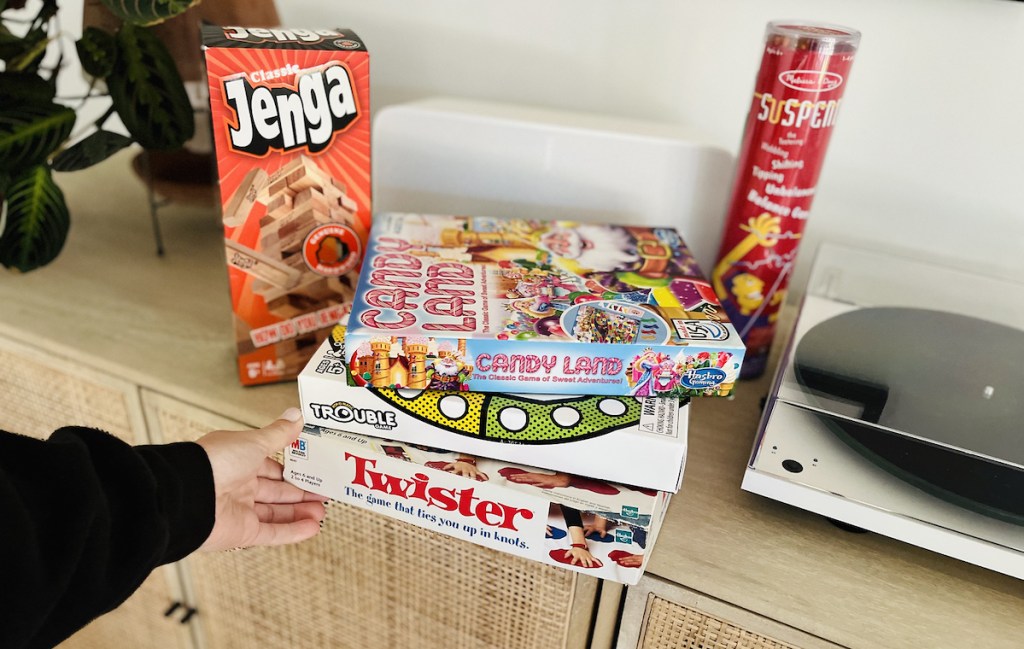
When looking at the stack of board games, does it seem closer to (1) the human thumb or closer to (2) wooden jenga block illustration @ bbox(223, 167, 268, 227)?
(1) the human thumb

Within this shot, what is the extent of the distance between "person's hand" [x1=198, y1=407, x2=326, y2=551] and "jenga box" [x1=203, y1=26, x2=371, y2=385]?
4.4 inches

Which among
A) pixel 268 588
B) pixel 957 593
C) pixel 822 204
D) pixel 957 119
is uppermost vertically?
pixel 957 119

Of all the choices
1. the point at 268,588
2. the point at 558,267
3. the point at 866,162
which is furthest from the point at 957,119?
the point at 268,588

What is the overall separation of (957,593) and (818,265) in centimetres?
41

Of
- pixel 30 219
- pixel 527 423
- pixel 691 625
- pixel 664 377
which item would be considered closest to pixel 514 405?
pixel 527 423

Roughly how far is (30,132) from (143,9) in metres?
0.17

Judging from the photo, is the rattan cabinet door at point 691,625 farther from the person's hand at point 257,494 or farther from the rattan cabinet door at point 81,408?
the rattan cabinet door at point 81,408

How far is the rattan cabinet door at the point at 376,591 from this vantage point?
631 mm

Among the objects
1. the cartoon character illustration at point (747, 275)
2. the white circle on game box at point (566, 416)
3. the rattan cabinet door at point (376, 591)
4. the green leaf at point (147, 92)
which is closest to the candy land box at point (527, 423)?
the white circle on game box at point (566, 416)

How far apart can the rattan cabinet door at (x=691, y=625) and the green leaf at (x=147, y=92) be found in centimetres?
62

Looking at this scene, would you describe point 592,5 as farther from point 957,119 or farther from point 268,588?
point 268,588

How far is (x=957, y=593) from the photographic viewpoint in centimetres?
56

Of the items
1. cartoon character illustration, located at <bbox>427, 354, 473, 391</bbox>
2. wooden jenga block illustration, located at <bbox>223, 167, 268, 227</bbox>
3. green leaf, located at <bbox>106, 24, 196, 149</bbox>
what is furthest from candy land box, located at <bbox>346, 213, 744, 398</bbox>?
green leaf, located at <bbox>106, 24, 196, 149</bbox>

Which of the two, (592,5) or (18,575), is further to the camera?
(592,5)
